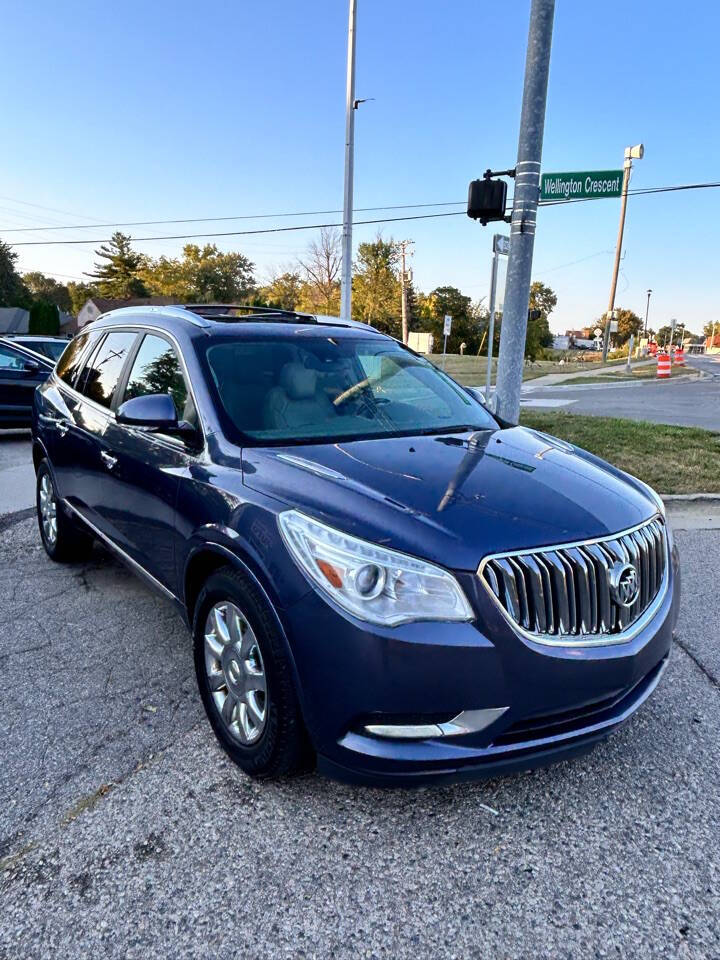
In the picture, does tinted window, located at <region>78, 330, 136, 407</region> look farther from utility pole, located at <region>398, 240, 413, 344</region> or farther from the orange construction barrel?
utility pole, located at <region>398, 240, 413, 344</region>

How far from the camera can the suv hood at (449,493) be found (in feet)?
6.92

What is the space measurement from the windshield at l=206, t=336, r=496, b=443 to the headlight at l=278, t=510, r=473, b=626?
2.94 ft

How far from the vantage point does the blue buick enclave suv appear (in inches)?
79.5

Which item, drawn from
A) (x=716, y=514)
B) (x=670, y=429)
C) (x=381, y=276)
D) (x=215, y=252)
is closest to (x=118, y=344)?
(x=716, y=514)

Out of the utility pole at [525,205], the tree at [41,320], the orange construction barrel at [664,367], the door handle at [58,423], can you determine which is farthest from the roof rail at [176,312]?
the tree at [41,320]

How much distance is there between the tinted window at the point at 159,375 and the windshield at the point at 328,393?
17 cm

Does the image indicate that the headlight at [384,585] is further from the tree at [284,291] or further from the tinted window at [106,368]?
the tree at [284,291]

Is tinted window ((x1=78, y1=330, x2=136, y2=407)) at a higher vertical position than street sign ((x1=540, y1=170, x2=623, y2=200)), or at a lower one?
lower

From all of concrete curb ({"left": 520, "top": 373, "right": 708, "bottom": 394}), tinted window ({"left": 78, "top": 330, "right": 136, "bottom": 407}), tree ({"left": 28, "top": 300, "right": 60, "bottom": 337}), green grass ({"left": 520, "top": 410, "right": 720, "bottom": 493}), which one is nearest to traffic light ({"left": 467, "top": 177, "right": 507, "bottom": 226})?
green grass ({"left": 520, "top": 410, "right": 720, "bottom": 493})

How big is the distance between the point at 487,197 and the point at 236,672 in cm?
549

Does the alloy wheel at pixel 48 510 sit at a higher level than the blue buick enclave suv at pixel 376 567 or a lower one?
lower

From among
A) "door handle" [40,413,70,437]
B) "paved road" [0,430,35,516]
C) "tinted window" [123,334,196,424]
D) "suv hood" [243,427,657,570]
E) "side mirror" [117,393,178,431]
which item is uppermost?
"tinted window" [123,334,196,424]

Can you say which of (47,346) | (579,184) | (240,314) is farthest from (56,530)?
(47,346)

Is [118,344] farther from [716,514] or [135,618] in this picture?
[716,514]
